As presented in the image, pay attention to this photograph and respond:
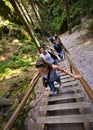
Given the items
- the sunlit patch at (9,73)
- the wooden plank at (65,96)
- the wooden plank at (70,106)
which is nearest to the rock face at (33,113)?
the wooden plank at (70,106)

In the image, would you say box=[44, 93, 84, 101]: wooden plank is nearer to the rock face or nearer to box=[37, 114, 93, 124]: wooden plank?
the rock face

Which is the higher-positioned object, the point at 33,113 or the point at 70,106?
the point at 70,106

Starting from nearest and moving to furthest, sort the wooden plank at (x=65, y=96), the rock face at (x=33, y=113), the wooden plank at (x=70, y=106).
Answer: the wooden plank at (x=70, y=106)
the rock face at (x=33, y=113)
the wooden plank at (x=65, y=96)

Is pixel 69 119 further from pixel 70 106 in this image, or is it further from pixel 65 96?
pixel 65 96

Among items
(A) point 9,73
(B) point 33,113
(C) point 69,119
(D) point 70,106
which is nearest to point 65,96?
(D) point 70,106

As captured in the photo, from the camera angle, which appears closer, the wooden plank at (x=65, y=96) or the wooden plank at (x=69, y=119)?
the wooden plank at (x=69, y=119)

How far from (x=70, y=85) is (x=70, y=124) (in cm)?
294

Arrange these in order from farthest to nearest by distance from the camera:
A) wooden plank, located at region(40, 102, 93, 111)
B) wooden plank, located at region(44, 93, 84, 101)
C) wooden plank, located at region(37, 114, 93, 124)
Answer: wooden plank, located at region(44, 93, 84, 101), wooden plank, located at region(40, 102, 93, 111), wooden plank, located at region(37, 114, 93, 124)

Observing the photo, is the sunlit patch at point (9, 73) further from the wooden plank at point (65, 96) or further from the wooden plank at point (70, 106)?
the wooden plank at point (70, 106)

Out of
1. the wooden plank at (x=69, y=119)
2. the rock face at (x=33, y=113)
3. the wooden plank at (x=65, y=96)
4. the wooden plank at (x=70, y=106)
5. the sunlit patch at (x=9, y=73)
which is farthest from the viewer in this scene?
the sunlit patch at (x=9, y=73)

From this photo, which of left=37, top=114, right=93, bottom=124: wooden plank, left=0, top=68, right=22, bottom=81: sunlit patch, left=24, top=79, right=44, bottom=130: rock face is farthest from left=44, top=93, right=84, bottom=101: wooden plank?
left=0, top=68, right=22, bottom=81: sunlit patch

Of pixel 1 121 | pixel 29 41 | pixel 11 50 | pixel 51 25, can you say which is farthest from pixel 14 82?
pixel 51 25

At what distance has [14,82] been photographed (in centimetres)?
1073

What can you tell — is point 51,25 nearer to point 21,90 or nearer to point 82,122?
point 21,90
